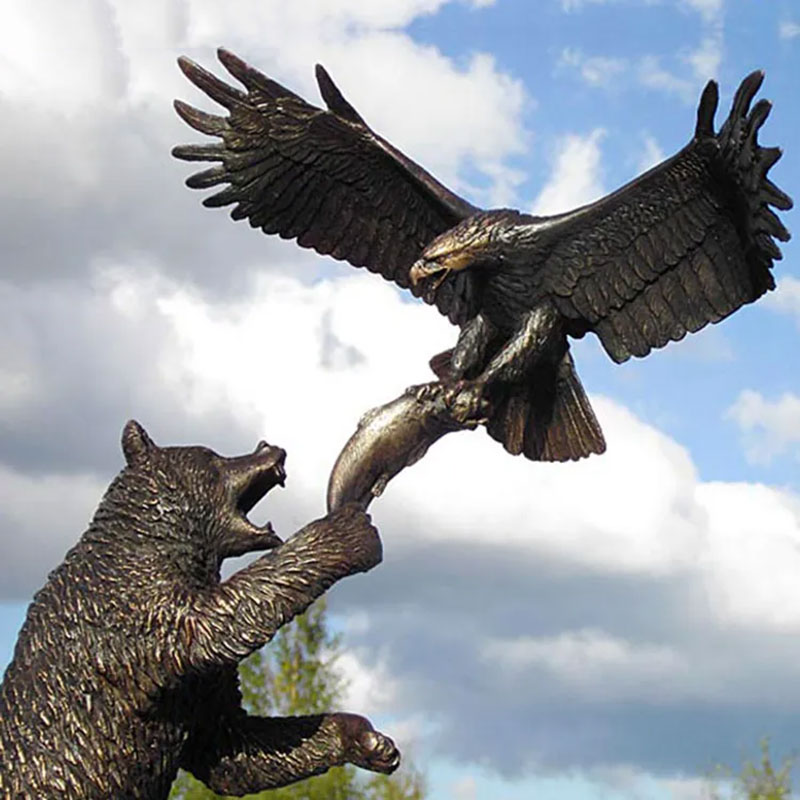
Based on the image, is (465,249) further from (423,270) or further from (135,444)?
(135,444)

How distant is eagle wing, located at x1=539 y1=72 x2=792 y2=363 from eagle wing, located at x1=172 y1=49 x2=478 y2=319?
1.47 feet

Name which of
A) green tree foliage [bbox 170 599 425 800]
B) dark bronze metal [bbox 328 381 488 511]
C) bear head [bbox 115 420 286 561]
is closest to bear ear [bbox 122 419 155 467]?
bear head [bbox 115 420 286 561]

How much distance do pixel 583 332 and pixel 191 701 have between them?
5.56 ft

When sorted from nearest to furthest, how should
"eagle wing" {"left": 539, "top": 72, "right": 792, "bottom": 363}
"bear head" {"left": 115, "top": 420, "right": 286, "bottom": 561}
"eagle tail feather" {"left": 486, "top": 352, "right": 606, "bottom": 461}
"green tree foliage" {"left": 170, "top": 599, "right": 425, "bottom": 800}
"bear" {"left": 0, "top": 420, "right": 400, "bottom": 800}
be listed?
1. "bear" {"left": 0, "top": 420, "right": 400, "bottom": 800}
2. "bear head" {"left": 115, "top": 420, "right": 286, "bottom": 561}
3. "eagle wing" {"left": 539, "top": 72, "right": 792, "bottom": 363}
4. "eagle tail feather" {"left": 486, "top": 352, "right": 606, "bottom": 461}
5. "green tree foliage" {"left": 170, "top": 599, "right": 425, "bottom": 800}

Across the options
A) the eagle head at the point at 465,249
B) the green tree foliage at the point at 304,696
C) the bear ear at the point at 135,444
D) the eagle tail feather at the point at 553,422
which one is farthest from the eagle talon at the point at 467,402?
the green tree foliage at the point at 304,696

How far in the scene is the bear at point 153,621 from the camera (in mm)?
4223

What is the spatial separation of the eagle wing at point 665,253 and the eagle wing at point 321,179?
1.47 ft

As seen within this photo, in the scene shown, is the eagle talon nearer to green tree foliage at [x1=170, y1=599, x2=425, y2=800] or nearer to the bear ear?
the bear ear

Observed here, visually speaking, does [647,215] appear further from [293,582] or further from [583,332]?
[293,582]

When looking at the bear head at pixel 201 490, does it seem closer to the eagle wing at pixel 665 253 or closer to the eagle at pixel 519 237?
the eagle at pixel 519 237

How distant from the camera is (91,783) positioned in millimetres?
4219

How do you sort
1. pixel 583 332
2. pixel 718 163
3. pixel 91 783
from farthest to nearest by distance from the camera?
pixel 583 332, pixel 718 163, pixel 91 783

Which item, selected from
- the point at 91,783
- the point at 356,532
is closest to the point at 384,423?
the point at 356,532

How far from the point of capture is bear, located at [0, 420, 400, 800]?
4.22 metres
